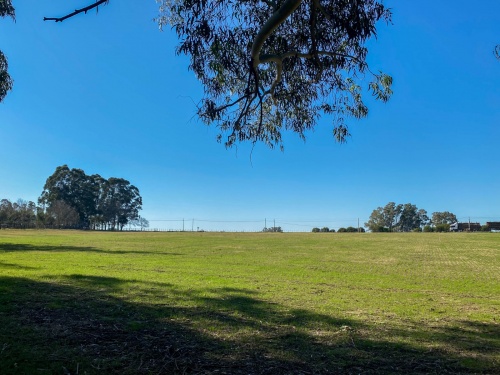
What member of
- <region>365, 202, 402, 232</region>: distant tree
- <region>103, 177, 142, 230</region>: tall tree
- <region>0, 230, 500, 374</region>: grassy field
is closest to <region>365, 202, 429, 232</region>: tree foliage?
<region>365, 202, 402, 232</region>: distant tree

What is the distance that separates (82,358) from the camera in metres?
3.92

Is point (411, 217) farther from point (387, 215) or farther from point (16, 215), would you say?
point (16, 215)

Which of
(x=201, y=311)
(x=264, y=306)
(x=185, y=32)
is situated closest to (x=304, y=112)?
(x=185, y=32)

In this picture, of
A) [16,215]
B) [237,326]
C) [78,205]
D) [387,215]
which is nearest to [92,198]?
[78,205]

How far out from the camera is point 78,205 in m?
96.0

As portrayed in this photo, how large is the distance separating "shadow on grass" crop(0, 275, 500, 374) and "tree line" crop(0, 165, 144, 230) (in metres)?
89.7

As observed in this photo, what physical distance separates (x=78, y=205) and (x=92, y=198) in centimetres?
396

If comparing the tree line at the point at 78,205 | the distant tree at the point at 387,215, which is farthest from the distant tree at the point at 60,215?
the distant tree at the point at 387,215

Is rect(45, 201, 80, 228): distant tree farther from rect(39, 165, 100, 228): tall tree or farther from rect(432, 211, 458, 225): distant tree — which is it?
rect(432, 211, 458, 225): distant tree

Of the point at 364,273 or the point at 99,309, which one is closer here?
the point at 99,309

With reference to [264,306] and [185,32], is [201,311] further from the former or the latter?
[185,32]

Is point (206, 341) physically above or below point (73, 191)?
below

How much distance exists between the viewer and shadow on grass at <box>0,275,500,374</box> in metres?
3.88

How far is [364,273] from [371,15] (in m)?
8.64
